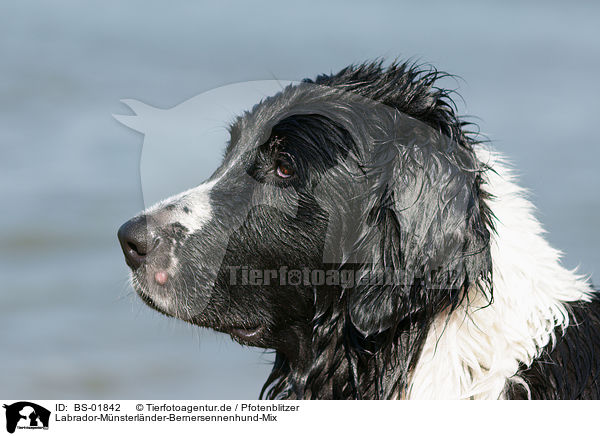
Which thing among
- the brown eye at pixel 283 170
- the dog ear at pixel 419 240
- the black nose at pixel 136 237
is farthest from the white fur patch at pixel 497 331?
the black nose at pixel 136 237

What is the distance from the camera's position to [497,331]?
4.46 m

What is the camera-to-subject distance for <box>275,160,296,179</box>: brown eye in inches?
186

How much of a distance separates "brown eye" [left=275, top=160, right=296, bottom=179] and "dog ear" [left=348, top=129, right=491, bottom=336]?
49cm

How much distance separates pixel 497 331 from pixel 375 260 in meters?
0.77

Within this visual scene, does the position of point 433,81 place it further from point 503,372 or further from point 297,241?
point 503,372

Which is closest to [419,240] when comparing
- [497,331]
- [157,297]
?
[497,331]

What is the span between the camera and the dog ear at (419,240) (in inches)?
174

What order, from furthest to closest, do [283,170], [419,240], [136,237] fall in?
[283,170] < [136,237] < [419,240]

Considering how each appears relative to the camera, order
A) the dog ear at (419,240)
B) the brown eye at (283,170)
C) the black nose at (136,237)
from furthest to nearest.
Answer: the brown eye at (283,170)
the black nose at (136,237)
the dog ear at (419,240)
